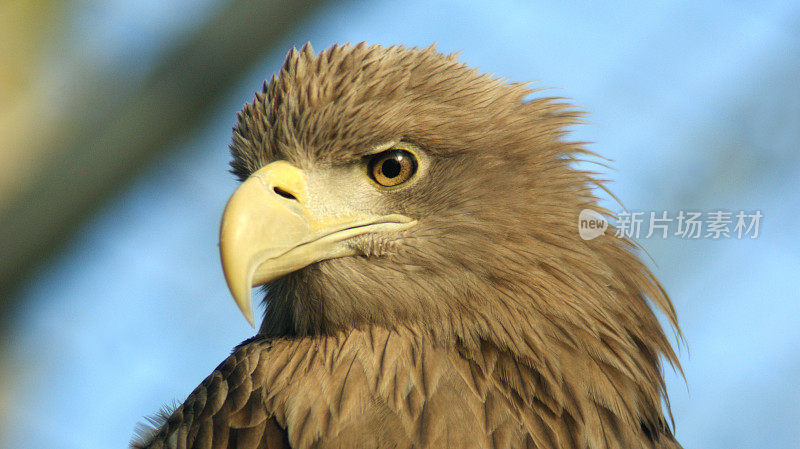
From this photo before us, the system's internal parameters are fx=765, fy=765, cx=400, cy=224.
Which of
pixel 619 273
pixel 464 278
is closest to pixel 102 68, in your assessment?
pixel 464 278

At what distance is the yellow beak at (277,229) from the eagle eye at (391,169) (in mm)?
89

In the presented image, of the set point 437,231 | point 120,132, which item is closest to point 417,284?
point 437,231

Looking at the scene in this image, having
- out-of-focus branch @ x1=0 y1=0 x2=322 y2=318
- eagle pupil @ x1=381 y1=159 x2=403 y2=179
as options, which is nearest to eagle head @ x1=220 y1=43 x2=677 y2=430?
eagle pupil @ x1=381 y1=159 x2=403 y2=179

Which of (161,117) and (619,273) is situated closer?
(161,117)

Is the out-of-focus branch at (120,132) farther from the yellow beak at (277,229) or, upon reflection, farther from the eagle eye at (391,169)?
the eagle eye at (391,169)

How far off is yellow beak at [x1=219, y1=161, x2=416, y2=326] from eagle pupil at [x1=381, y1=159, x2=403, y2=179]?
0.34 ft

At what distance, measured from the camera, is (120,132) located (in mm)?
1502

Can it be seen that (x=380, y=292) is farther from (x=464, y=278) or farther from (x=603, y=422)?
(x=603, y=422)

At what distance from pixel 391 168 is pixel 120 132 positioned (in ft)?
2.15

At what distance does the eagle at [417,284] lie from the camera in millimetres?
1633

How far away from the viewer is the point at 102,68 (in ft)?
5.74

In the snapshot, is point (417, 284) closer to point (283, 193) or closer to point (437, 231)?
point (437, 231)

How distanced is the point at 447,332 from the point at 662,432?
2.10 ft

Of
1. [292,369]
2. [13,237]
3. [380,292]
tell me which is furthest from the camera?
[380,292]
